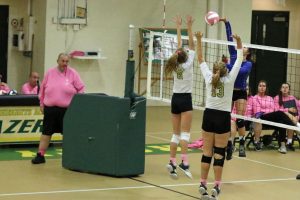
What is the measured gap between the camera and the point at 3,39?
64.0 ft

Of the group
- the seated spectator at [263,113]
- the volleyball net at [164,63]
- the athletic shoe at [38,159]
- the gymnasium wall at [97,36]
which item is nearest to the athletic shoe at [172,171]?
the volleyball net at [164,63]

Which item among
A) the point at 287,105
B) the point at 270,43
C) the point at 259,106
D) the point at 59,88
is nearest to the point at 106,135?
the point at 59,88

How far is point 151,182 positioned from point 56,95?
2.19 m

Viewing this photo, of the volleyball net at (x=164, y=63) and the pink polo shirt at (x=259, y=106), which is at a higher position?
the volleyball net at (x=164, y=63)

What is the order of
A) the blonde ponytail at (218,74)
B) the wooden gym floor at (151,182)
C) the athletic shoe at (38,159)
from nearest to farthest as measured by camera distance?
the blonde ponytail at (218,74), the wooden gym floor at (151,182), the athletic shoe at (38,159)

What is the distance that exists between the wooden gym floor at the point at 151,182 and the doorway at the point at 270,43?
10.2 metres

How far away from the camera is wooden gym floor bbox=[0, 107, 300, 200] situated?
392 inches

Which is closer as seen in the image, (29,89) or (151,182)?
(151,182)

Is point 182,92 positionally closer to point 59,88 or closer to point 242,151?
point 59,88

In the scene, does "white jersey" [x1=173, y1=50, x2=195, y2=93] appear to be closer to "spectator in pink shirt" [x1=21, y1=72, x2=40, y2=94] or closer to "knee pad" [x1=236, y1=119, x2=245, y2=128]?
"knee pad" [x1=236, y1=119, x2=245, y2=128]

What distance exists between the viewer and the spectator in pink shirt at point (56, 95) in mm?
11875

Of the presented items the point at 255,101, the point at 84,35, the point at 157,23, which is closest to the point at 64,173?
the point at 255,101

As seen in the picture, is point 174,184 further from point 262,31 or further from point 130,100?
point 262,31

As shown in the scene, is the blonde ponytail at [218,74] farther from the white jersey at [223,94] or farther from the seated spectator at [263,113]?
the seated spectator at [263,113]
